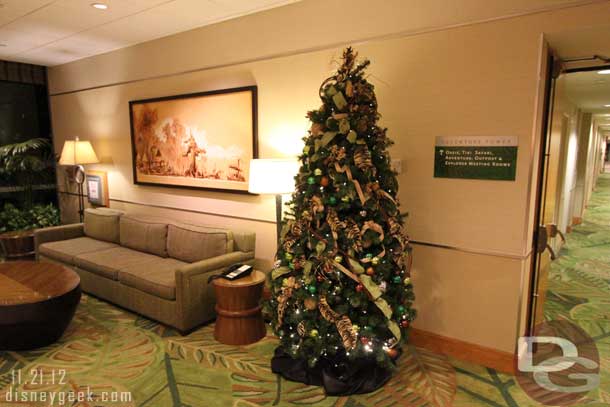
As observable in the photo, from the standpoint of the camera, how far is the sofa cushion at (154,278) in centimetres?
325

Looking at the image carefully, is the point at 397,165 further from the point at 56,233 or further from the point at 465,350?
the point at 56,233

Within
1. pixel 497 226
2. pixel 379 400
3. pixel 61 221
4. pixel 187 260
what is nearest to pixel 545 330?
pixel 497 226

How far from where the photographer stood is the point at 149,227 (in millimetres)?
4195

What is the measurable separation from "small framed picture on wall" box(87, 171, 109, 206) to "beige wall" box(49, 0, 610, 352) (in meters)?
2.56

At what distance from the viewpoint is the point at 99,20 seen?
3.76 m

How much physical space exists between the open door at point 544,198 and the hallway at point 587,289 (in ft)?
1.93

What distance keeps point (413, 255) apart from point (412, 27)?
1.65 meters

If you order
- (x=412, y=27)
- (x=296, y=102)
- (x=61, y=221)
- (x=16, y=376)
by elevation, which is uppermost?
(x=412, y=27)

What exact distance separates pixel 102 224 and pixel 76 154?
1.00m

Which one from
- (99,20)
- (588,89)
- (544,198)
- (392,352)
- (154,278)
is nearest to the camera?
(392,352)

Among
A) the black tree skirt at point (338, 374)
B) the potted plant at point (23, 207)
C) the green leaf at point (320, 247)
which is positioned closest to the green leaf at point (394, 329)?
the black tree skirt at point (338, 374)

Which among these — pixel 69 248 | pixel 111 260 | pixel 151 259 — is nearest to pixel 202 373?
pixel 151 259

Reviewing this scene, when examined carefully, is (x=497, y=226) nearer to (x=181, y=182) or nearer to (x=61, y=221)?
(x=181, y=182)

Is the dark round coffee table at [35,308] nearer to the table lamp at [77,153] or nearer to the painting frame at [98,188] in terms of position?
the table lamp at [77,153]
